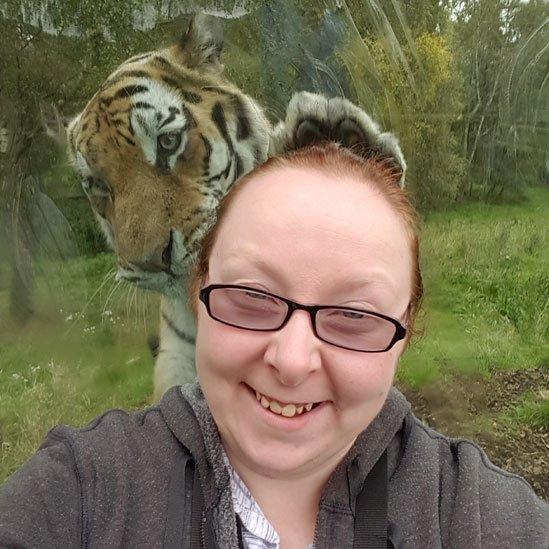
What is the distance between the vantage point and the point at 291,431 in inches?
32.3

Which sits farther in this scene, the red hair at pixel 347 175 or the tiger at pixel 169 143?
the tiger at pixel 169 143

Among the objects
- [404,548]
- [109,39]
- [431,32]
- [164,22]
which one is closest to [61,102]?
[109,39]

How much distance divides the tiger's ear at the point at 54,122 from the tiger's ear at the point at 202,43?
0.32 metres

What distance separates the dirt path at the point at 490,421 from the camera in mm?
1941

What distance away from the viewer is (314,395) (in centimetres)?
81

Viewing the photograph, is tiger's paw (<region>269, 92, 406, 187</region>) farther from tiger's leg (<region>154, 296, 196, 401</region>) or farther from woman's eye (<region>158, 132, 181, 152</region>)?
tiger's leg (<region>154, 296, 196, 401</region>)

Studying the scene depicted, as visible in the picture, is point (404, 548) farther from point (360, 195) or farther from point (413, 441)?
point (360, 195)

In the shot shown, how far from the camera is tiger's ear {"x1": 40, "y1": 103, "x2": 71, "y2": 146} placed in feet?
5.24

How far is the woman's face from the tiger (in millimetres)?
764

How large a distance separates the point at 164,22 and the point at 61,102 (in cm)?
31

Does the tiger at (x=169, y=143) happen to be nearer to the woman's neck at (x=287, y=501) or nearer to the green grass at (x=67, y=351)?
the green grass at (x=67, y=351)

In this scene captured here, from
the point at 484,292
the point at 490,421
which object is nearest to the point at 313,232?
the point at 484,292

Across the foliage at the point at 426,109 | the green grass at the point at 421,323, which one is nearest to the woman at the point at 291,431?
the green grass at the point at 421,323

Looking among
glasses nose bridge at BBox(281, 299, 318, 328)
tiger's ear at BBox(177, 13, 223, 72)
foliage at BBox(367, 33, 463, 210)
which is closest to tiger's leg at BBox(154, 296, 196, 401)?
tiger's ear at BBox(177, 13, 223, 72)
